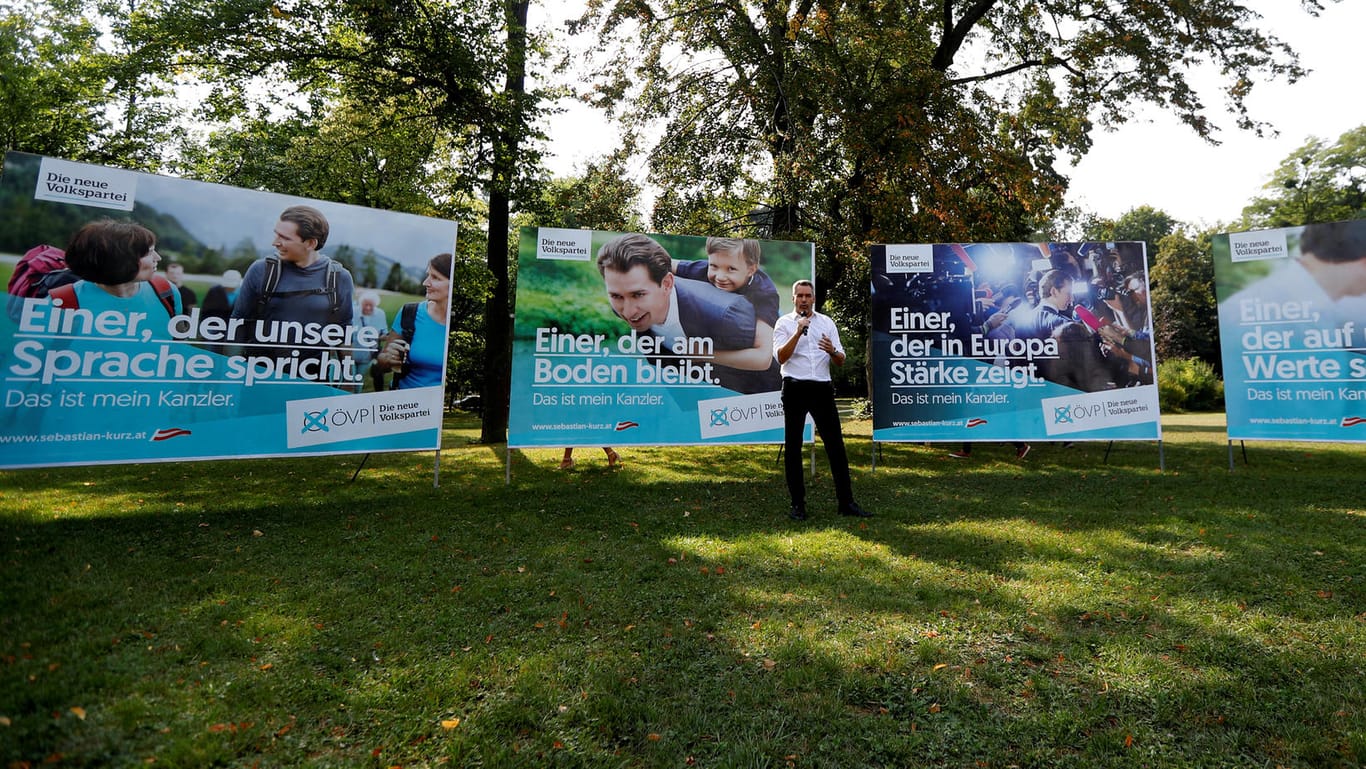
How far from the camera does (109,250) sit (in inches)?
208

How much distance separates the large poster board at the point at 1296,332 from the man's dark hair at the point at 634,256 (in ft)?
23.3

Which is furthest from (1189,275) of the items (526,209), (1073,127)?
(526,209)

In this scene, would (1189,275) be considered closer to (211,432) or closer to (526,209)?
(526,209)

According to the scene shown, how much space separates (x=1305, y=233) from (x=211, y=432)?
41.9 ft

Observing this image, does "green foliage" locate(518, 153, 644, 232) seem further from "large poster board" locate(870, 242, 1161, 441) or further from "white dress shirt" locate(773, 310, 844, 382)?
"white dress shirt" locate(773, 310, 844, 382)

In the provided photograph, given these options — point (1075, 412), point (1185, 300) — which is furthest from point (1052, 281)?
point (1185, 300)

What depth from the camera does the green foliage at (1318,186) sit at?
31359 mm

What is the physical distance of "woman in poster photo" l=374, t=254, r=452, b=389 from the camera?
6.49m

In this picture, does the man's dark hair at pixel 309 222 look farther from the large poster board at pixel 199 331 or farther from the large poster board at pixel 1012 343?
the large poster board at pixel 1012 343

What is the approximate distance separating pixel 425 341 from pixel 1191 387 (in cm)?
3100

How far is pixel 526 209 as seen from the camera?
12.3 m

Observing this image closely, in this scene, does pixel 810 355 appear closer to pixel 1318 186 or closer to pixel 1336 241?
pixel 1336 241

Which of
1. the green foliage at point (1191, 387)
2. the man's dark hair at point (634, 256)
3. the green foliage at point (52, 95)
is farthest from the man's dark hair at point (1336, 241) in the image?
the green foliage at point (1191, 387)

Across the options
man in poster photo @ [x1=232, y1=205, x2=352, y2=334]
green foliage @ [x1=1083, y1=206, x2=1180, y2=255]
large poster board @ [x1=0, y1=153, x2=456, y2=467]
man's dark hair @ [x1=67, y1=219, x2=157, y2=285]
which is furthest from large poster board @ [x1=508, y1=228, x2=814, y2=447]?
green foliage @ [x1=1083, y1=206, x2=1180, y2=255]
